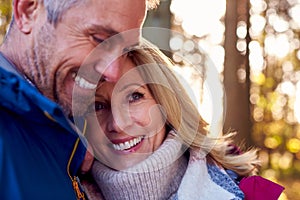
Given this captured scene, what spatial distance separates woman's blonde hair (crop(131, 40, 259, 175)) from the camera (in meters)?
1.86

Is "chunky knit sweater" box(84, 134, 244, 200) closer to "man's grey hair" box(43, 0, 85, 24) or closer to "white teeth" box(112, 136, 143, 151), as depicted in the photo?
"white teeth" box(112, 136, 143, 151)

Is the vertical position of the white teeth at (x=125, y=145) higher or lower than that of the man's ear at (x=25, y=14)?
lower

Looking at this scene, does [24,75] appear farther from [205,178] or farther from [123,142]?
[205,178]

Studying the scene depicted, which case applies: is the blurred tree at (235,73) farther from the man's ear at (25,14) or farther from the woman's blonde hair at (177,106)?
the man's ear at (25,14)

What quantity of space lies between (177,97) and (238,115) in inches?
164

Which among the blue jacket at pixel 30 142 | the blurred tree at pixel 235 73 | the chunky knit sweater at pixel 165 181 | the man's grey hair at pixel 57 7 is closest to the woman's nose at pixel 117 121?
the chunky knit sweater at pixel 165 181

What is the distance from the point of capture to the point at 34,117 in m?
1.48

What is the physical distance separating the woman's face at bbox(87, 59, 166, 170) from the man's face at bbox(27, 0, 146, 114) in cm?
13

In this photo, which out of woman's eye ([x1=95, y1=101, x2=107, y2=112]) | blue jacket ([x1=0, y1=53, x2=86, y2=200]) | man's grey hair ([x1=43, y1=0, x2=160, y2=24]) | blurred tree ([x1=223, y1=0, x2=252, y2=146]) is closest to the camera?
blue jacket ([x1=0, y1=53, x2=86, y2=200])

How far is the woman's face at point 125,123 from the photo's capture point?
1.76m

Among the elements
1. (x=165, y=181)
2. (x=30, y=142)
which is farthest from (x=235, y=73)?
(x=30, y=142)

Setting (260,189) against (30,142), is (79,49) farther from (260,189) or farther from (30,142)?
(260,189)

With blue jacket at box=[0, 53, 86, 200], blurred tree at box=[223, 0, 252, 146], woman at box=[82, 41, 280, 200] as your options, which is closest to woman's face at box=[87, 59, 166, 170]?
woman at box=[82, 41, 280, 200]

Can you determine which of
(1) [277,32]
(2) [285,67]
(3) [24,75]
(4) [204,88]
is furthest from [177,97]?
(2) [285,67]
